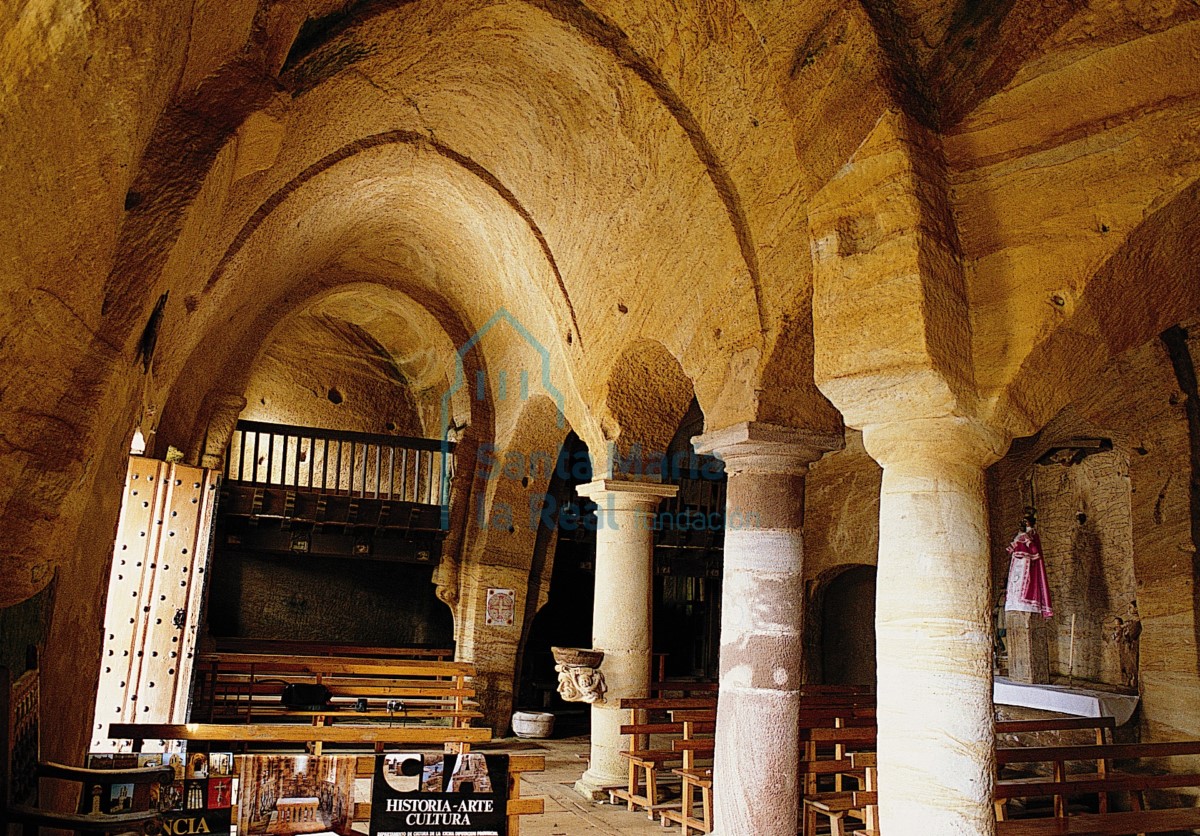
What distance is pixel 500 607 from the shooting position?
11.5m

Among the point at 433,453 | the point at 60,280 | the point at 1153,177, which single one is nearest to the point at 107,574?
the point at 60,280

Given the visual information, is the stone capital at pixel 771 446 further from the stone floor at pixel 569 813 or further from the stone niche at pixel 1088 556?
the stone niche at pixel 1088 556

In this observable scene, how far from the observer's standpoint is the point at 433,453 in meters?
13.0

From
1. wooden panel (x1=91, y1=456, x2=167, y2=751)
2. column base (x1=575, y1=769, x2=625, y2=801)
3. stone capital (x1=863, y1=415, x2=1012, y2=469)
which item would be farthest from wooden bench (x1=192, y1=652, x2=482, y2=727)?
stone capital (x1=863, y1=415, x2=1012, y2=469)

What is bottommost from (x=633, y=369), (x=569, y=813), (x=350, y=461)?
(x=569, y=813)

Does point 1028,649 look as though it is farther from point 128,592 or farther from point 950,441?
point 128,592

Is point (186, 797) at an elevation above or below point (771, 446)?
below

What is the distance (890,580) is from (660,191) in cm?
331

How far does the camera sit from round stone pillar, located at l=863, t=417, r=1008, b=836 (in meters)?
3.84

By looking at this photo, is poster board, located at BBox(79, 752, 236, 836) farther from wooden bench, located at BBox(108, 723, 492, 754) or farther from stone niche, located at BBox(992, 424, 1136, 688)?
stone niche, located at BBox(992, 424, 1136, 688)

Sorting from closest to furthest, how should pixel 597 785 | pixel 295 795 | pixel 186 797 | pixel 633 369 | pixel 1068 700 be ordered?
1. pixel 186 797
2. pixel 295 795
3. pixel 597 785
4. pixel 633 369
5. pixel 1068 700

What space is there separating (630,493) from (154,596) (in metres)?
3.87

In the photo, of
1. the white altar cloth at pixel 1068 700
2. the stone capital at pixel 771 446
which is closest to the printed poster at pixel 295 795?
the stone capital at pixel 771 446

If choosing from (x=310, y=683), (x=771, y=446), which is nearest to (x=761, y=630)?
(x=771, y=446)
